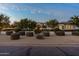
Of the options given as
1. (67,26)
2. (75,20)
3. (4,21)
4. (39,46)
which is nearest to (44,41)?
(39,46)

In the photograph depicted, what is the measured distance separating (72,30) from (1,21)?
129cm

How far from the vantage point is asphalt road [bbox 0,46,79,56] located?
6.64m

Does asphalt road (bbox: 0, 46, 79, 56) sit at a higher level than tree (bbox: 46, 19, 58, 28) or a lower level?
lower

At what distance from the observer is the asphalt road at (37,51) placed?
664 cm

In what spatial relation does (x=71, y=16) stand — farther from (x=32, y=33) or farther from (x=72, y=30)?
(x=32, y=33)

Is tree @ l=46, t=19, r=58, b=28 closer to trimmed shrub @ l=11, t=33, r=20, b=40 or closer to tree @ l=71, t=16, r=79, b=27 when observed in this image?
tree @ l=71, t=16, r=79, b=27

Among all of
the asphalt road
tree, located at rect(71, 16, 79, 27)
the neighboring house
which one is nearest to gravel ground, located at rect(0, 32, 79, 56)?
the asphalt road

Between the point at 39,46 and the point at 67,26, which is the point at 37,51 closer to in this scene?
the point at 39,46

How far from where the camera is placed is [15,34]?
21.8 ft

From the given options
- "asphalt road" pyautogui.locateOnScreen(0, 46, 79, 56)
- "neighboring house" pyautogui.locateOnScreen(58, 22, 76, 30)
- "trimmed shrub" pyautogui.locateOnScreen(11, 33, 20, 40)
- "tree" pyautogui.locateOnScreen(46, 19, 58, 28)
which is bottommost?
"asphalt road" pyautogui.locateOnScreen(0, 46, 79, 56)

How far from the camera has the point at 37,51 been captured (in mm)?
6672

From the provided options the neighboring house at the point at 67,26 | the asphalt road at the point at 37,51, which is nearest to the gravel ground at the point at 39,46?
the asphalt road at the point at 37,51

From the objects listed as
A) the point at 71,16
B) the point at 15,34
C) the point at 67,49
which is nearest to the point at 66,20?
the point at 71,16

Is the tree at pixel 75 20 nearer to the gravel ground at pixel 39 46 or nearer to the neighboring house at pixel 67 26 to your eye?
the neighboring house at pixel 67 26
